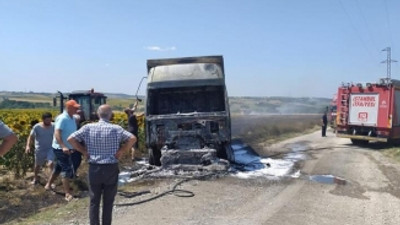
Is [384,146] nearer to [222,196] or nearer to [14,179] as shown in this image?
[222,196]

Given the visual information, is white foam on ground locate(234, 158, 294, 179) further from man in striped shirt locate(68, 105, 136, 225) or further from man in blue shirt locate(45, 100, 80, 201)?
man in striped shirt locate(68, 105, 136, 225)

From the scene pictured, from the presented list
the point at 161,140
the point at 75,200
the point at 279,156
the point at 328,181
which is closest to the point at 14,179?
the point at 75,200

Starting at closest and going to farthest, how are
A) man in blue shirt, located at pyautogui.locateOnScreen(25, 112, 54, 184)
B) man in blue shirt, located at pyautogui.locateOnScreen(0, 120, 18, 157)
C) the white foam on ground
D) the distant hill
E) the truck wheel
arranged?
man in blue shirt, located at pyautogui.locateOnScreen(0, 120, 18, 157)
man in blue shirt, located at pyautogui.locateOnScreen(25, 112, 54, 184)
the white foam on ground
the truck wheel
the distant hill

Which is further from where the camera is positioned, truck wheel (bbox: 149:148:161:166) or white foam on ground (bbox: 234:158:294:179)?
truck wheel (bbox: 149:148:161:166)

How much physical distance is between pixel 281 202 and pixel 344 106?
43.7ft

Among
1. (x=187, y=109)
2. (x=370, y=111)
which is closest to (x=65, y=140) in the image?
(x=187, y=109)

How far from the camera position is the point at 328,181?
414 inches

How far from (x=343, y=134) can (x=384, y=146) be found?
5.92ft

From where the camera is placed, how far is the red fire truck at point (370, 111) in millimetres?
18406

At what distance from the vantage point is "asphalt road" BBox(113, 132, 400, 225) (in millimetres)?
6883

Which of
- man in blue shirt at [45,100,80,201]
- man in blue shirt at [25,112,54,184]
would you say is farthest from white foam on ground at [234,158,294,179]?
man in blue shirt at [25,112,54,184]

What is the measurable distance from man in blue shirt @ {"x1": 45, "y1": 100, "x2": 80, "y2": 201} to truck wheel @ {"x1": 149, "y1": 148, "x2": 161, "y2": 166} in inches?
158

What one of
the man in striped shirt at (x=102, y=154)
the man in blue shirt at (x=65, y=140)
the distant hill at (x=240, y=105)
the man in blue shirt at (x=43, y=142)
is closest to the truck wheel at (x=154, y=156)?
the man in blue shirt at (x=43, y=142)

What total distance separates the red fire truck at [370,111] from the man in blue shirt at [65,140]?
1428 cm
